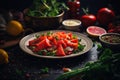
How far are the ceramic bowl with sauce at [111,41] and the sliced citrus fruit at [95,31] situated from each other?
0.20 meters

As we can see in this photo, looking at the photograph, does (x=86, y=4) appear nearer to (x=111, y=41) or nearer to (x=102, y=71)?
(x=111, y=41)

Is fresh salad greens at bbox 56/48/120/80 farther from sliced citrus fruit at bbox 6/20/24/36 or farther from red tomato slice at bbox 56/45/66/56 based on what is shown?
sliced citrus fruit at bbox 6/20/24/36

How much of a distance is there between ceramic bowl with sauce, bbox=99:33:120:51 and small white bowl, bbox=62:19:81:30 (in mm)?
359

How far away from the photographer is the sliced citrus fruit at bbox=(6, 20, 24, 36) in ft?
7.08

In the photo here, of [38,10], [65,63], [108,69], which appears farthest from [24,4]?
[108,69]

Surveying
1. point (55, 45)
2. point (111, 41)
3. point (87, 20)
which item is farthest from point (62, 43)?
point (87, 20)

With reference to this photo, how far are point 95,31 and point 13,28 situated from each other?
67 cm

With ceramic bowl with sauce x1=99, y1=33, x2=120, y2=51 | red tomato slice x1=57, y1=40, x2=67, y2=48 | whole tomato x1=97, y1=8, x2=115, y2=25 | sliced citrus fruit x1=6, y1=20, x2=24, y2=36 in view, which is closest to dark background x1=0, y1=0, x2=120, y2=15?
whole tomato x1=97, y1=8, x2=115, y2=25

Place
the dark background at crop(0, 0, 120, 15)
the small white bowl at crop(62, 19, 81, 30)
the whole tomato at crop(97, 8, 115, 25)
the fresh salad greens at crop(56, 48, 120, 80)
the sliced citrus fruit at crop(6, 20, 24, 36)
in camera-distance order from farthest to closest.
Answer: the dark background at crop(0, 0, 120, 15) → the whole tomato at crop(97, 8, 115, 25) → the small white bowl at crop(62, 19, 81, 30) → the sliced citrus fruit at crop(6, 20, 24, 36) → the fresh salad greens at crop(56, 48, 120, 80)

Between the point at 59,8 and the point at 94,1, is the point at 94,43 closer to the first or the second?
the point at 59,8

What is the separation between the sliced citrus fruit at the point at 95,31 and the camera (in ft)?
7.26

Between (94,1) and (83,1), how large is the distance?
114mm

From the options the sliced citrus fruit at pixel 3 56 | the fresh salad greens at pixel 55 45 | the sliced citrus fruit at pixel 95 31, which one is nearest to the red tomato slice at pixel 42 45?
the fresh salad greens at pixel 55 45

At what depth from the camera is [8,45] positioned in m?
2.03
